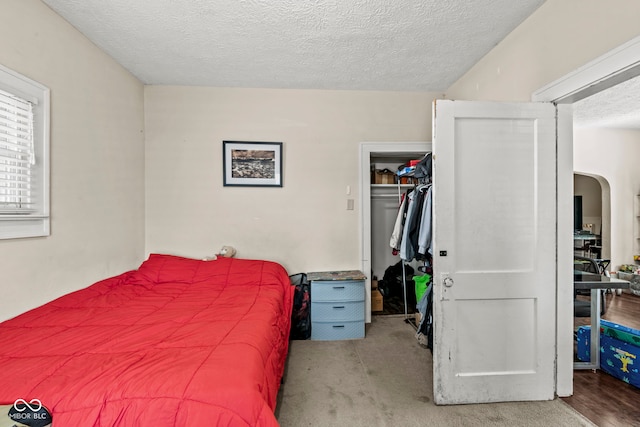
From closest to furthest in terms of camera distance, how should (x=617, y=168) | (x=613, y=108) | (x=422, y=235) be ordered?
(x=422, y=235)
(x=613, y=108)
(x=617, y=168)

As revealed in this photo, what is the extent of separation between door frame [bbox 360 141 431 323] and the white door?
142 centimetres

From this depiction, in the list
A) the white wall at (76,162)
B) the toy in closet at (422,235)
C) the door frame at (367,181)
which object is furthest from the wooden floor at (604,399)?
the white wall at (76,162)

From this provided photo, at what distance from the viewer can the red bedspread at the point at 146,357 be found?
1035mm

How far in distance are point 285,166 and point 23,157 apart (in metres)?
2.02

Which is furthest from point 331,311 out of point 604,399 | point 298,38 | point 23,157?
point 23,157

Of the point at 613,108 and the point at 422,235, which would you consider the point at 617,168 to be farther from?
the point at 422,235

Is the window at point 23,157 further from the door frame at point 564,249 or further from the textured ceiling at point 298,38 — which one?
the door frame at point 564,249

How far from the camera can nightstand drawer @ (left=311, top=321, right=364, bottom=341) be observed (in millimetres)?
2971

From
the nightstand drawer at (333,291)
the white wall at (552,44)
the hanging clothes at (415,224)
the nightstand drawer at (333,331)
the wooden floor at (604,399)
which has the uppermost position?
the white wall at (552,44)

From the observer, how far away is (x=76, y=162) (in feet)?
7.22

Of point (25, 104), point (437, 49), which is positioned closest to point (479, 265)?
point (437, 49)

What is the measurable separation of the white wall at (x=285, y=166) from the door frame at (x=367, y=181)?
6cm

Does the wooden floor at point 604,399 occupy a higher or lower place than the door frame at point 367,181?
lower

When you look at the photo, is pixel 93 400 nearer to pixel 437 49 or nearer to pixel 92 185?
pixel 92 185
